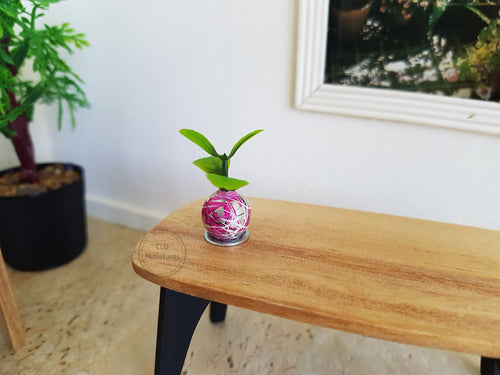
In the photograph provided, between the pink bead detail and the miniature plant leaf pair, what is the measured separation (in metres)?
0.03

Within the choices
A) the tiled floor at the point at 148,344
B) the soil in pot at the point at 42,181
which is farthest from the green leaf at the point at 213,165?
the soil in pot at the point at 42,181

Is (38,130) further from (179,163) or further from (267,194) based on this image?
(267,194)

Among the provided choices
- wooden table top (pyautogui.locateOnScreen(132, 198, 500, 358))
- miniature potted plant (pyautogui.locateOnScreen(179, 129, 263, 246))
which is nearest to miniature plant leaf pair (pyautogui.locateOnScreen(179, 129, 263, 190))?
miniature potted plant (pyautogui.locateOnScreen(179, 129, 263, 246))

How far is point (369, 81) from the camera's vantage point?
1252 millimetres

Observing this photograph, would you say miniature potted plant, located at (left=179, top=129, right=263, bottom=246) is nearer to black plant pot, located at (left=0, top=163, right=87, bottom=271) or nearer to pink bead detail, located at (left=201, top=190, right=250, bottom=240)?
pink bead detail, located at (left=201, top=190, right=250, bottom=240)

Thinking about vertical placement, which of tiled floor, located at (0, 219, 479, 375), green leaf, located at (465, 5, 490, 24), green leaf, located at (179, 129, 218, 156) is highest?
green leaf, located at (465, 5, 490, 24)

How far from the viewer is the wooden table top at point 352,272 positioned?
758 mm

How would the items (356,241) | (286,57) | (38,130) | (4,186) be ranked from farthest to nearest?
1. (38,130)
2. (4,186)
3. (286,57)
4. (356,241)

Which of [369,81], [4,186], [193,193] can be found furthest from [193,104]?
[4,186]

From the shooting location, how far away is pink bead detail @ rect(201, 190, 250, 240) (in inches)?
37.6

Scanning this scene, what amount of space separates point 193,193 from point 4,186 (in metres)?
0.76

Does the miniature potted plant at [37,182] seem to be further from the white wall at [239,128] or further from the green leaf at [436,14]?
the green leaf at [436,14]

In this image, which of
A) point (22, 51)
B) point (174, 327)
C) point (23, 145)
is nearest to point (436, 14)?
point (174, 327)

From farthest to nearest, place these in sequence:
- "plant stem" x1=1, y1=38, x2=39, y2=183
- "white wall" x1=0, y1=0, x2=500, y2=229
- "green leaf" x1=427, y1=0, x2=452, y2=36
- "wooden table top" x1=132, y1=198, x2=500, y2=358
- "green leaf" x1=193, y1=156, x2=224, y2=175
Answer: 1. "plant stem" x1=1, y1=38, x2=39, y2=183
2. "white wall" x1=0, y1=0, x2=500, y2=229
3. "green leaf" x1=427, y1=0, x2=452, y2=36
4. "green leaf" x1=193, y1=156, x2=224, y2=175
5. "wooden table top" x1=132, y1=198, x2=500, y2=358
